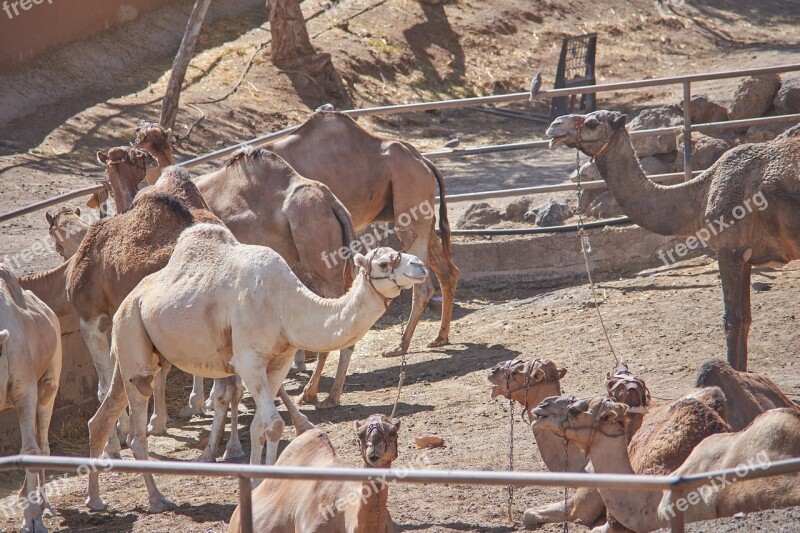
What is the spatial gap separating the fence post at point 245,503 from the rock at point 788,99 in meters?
11.1

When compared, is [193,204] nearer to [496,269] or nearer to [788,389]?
[788,389]

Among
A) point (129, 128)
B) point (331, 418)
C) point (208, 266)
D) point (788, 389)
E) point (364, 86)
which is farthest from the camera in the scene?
point (364, 86)

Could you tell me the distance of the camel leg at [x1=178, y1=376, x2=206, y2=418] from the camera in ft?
32.1

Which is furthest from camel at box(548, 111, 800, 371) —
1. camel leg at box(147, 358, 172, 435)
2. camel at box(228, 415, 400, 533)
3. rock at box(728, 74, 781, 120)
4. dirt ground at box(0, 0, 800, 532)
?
rock at box(728, 74, 781, 120)

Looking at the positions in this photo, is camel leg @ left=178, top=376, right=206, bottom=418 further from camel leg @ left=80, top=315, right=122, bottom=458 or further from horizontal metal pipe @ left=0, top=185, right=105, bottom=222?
horizontal metal pipe @ left=0, top=185, right=105, bottom=222

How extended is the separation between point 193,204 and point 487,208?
6.39 meters

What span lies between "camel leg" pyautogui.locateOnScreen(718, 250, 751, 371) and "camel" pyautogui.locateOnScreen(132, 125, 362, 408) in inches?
119

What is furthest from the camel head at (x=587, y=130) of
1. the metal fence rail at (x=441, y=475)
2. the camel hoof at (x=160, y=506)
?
the metal fence rail at (x=441, y=475)

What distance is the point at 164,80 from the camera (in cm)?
1944

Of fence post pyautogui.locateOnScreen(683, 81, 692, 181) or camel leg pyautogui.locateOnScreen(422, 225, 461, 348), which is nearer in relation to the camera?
camel leg pyautogui.locateOnScreen(422, 225, 461, 348)

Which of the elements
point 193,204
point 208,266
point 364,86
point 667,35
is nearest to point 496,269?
point 193,204

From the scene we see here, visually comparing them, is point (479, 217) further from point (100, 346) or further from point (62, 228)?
point (100, 346)

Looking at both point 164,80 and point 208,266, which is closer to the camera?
point 208,266

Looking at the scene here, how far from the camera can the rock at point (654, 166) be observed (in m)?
13.1
